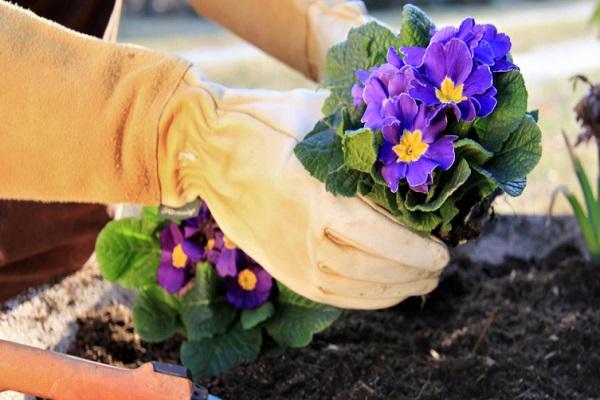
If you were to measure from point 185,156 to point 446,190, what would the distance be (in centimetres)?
38

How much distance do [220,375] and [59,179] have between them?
50cm

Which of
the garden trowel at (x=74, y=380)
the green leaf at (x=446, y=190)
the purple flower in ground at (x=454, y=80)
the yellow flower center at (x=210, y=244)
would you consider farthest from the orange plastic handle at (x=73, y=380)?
the yellow flower center at (x=210, y=244)

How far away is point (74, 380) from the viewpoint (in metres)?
0.99

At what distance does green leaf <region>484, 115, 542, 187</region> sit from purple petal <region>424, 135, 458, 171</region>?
3.9 inches

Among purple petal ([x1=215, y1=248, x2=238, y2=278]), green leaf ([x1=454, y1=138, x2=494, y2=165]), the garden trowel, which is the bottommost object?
purple petal ([x1=215, y1=248, x2=238, y2=278])

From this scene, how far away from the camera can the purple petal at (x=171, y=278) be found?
5.17 ft

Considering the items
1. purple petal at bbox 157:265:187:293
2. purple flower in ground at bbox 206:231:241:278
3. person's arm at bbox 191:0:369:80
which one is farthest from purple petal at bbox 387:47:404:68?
purple petal at bbox 157:265:187:293

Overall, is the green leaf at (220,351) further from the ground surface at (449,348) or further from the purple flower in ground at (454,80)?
the purple flower in ground at (454,80)

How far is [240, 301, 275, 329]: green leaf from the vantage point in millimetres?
1526

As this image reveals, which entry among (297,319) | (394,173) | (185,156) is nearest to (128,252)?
(297,319)

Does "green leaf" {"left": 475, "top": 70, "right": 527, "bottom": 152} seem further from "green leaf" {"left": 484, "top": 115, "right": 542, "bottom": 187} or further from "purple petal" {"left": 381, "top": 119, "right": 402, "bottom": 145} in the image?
"purple petal" {"left": 381, "top": 119, "right": 402, "bottom": 145}

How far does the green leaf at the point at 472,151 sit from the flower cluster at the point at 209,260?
0.53m

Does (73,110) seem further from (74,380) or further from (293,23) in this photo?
(293,23)

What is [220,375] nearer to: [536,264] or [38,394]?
[38,394]
